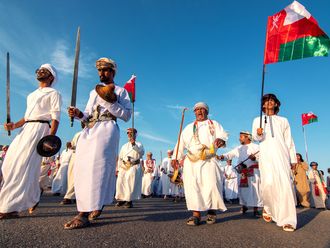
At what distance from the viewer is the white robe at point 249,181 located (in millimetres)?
6911

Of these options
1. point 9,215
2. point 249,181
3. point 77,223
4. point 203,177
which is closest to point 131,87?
point 249,181

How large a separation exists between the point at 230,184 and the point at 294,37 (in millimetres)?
12469

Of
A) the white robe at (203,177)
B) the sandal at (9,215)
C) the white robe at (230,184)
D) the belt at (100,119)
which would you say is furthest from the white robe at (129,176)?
the white robe at (230,184)

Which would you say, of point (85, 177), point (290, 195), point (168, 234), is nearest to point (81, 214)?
point (85, 177)

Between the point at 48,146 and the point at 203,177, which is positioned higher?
the point at 48,146

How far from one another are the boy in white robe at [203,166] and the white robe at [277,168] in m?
0.77

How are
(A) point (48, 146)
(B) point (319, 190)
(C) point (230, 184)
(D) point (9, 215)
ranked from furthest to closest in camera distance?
1. (C) point (230, 184)
2. (B) point (319, 190)
3. (A) point (48, 146)
4. (D) point (9, 215)

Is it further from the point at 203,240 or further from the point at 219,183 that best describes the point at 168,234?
the point at 219,183

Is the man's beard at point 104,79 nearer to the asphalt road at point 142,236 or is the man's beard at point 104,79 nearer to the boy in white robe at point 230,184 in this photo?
the asphalt road at point 142,236

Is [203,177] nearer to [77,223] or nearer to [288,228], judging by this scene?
[288,228]

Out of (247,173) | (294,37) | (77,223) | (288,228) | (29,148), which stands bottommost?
Result: (288,228)

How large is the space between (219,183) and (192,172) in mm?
514

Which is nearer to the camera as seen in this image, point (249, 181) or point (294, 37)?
point (294, 37)

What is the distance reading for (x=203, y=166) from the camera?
199 inches
